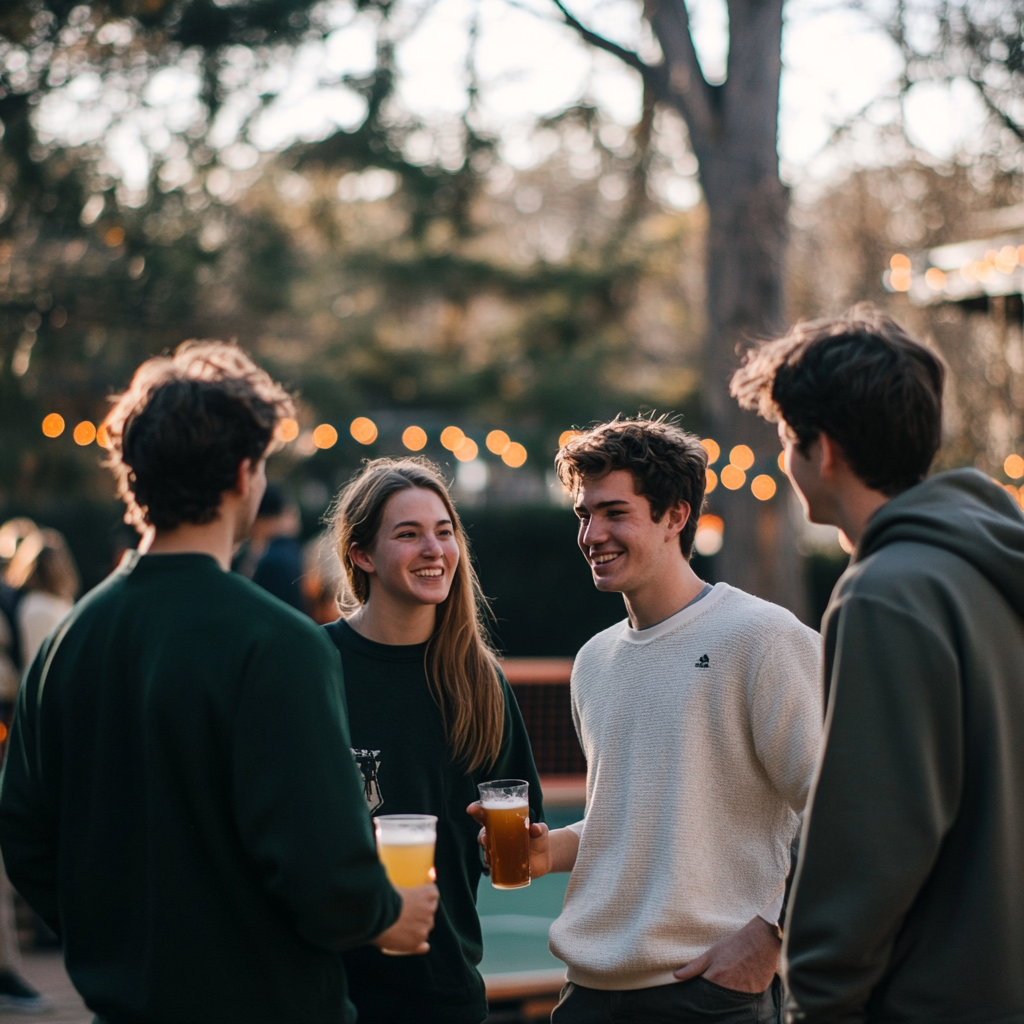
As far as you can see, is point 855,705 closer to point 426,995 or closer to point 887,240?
point 426,995

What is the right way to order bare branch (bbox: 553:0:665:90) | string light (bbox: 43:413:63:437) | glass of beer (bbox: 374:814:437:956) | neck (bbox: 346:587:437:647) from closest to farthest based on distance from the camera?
glass of beer (bbox: 374:814:437:956) < neck (bbox: 346:587:437:647) < bare branch (bbox: 553:0:665:90) < string light (bbox: 43:413:63:437)

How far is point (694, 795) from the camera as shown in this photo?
2434 mm

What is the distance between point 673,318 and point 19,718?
19.4m

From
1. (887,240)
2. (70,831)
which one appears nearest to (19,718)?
(70,831)

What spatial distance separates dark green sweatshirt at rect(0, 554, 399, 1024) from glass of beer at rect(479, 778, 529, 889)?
1.82 ft

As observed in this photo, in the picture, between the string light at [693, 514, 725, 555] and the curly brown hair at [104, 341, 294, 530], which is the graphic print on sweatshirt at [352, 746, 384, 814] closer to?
the curly brown hair at [104, 341, 294, 530]

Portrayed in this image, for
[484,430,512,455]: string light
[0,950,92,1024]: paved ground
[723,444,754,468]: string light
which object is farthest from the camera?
[484,430,512,455]: string light

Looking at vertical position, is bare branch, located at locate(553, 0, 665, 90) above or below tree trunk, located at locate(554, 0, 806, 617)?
above

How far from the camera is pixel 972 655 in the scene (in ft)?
5.47

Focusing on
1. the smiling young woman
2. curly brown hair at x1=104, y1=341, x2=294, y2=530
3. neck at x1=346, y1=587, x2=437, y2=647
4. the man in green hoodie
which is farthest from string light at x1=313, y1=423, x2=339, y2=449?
the man in green hoodie

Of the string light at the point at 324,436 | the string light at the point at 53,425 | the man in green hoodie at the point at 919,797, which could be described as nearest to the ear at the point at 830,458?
the man in green hoodie at the point at 919,797

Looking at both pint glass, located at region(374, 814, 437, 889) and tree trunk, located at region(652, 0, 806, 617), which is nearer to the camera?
pint glass, located at region(374, 814, 437, 889)

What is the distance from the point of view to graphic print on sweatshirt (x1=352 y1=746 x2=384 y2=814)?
253 centimetres

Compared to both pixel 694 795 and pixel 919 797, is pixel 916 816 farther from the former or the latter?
pixel 694 795
